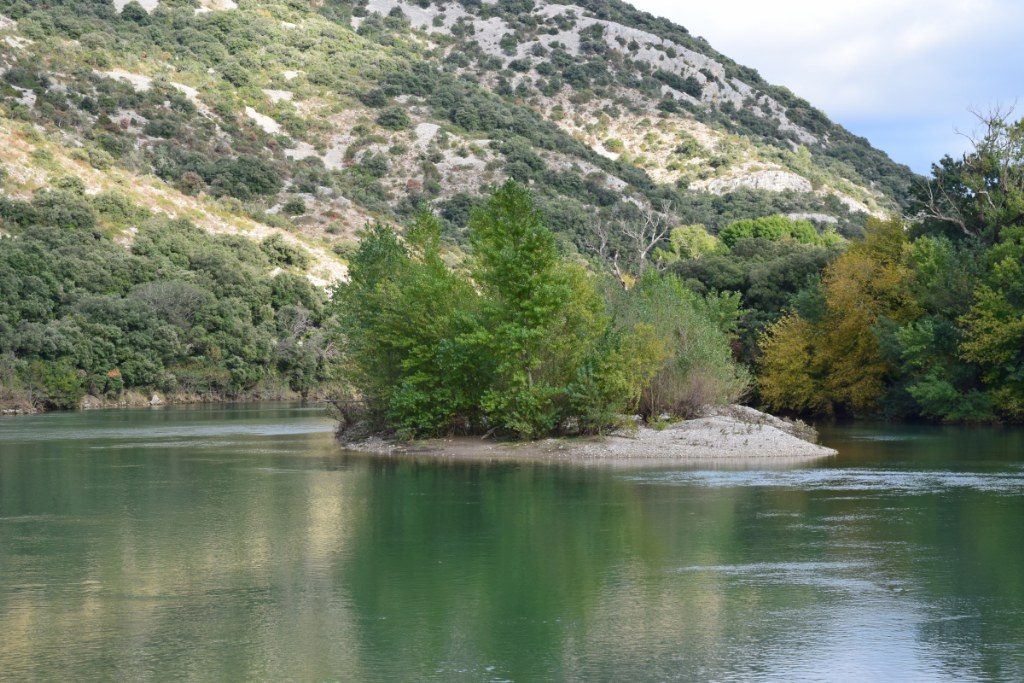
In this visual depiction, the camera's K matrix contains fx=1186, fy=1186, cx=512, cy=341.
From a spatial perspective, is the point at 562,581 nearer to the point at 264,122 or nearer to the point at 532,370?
the point at 532,370

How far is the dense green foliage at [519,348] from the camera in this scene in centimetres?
3875

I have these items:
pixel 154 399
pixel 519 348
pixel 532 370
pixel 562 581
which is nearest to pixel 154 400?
pixel 154 399

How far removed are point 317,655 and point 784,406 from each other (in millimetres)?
51879

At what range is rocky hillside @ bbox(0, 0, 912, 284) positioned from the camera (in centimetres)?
11250

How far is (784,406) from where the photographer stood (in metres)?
62.2

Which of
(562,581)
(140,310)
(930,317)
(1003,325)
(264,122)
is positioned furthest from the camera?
(264,122)

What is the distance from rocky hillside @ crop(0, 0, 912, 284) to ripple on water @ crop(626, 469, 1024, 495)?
72.1m

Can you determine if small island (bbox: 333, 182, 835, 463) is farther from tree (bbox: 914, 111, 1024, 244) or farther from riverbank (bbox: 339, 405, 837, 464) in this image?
tree (bbox: 914, 111, 1024, 244)

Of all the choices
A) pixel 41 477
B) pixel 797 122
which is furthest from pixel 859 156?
pixel 41 477

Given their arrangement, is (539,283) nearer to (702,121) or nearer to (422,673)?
(422,673)

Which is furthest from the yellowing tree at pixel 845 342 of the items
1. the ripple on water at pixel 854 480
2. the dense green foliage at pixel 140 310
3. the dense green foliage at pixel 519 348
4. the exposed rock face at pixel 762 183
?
the exposed rock face at pixel 762 183

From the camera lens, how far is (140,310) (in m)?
81.1

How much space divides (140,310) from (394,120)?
66.7m

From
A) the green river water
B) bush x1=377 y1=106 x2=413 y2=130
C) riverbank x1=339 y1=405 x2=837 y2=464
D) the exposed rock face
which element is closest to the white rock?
bush x1=377 y1=106 x2=413 y2=130
